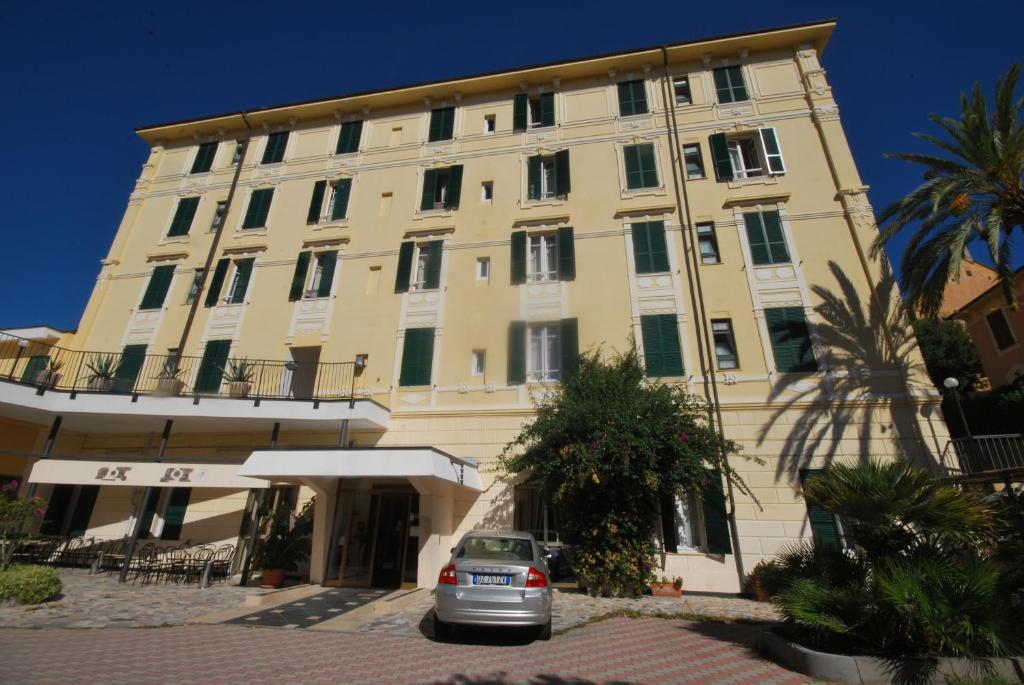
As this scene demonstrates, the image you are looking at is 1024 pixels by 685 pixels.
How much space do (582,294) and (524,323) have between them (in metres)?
2.06

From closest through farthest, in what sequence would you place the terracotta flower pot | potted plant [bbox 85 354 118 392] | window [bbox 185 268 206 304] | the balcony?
the terracotta flower pot
the balcony
potted plant [bbox 85 354 118 392]
window [bbox 185 268 206 304]

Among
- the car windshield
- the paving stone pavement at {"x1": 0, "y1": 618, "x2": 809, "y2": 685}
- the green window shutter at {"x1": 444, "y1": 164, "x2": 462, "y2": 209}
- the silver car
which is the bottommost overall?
the paving stone pavement at {"x1": 0, "y1": 618, "x2": 809, "y2": 685}

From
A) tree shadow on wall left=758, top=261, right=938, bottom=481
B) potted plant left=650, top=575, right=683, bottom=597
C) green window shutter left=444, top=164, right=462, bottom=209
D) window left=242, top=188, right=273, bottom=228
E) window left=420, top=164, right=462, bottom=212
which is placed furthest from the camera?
window left=242, top=188, right=273, bottom=228

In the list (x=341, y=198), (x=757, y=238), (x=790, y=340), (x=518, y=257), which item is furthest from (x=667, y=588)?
(x=341, y=198)

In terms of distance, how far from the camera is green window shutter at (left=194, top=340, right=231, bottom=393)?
15258 millimetres

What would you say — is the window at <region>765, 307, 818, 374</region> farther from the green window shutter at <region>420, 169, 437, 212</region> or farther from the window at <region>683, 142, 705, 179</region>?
the green window shutter at <region>420, 169, 437, 212</region>

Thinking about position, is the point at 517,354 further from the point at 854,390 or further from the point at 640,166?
the point at 854,390

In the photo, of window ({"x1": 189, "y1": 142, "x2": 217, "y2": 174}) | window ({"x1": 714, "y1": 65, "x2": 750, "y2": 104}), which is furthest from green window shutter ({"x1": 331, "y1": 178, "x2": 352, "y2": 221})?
window ({"x1": 714, "y1": 65, "x2": 750, "y2": 104})

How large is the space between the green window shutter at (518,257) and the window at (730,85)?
9081 mm

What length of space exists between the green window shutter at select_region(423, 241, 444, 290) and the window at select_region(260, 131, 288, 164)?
340 inches

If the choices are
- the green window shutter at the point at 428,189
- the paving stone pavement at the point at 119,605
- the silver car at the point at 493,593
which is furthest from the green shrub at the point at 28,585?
the green window shutter at the point at 428,189

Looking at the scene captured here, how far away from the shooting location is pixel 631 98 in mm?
17625

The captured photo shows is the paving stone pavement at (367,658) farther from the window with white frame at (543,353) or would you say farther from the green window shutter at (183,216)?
the green window shutter at (183,216)

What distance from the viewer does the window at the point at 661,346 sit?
43.8ft
